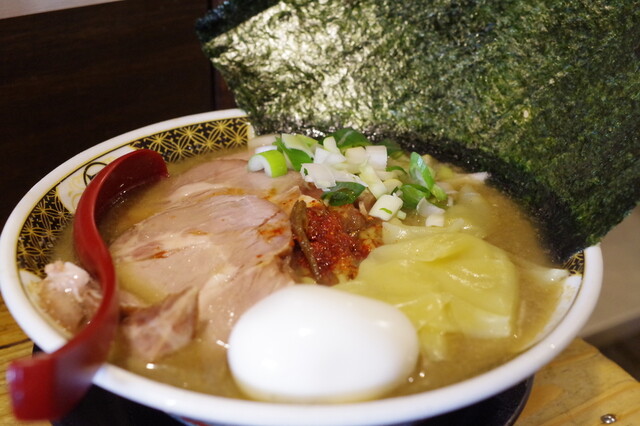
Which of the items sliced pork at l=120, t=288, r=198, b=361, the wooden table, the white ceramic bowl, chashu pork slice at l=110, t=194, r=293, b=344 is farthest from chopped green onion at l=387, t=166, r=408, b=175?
sliced pork at l=120, t=288, r=198, b=361

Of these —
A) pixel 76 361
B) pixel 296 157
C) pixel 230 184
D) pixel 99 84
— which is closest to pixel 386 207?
pixel 296 157

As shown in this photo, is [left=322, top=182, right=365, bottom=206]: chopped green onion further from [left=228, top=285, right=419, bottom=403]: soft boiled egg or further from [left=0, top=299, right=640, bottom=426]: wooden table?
[left=0, top=299, right=640, bottom=426]: wooden table

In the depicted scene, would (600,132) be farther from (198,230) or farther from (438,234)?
(198,230)

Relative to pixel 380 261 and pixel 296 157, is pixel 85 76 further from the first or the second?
pixel 380 261

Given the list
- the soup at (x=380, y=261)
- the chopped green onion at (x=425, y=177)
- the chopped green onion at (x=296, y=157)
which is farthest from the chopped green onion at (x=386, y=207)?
the chopped green onion at (x=296, y=157)

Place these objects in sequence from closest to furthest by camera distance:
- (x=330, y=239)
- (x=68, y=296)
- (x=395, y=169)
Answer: (x=68, y=296) → (x=330, y=239) → (x=395, y=169)

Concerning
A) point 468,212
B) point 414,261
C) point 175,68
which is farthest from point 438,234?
point 175,68

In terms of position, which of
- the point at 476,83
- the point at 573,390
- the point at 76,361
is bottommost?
the point at 573,390
